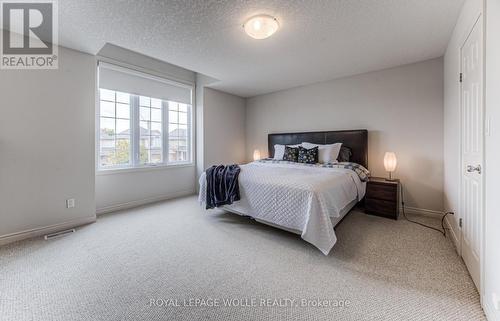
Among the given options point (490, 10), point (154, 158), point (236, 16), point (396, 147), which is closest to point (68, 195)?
point (154, 158)

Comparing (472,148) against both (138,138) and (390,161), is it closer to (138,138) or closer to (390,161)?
(390,161)

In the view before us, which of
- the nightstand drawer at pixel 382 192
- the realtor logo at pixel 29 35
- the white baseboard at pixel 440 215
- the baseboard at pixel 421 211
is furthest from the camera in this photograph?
the baseboard at pixel 421 211

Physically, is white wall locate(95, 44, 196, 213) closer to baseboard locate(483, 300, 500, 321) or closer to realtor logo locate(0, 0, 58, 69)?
realtor logo locate(0, 0, 58, 69)

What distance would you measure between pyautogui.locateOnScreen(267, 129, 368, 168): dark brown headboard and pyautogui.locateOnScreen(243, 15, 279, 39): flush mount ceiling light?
242 centimetres

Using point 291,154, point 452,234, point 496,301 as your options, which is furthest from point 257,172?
point 452,234

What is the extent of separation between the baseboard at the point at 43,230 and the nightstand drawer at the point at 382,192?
4.17 meters

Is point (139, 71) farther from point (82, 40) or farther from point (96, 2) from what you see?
point (96, 2)

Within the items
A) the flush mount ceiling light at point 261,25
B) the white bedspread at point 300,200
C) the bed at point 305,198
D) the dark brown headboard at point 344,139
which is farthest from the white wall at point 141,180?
the flush mount ceiling light at point 261,25

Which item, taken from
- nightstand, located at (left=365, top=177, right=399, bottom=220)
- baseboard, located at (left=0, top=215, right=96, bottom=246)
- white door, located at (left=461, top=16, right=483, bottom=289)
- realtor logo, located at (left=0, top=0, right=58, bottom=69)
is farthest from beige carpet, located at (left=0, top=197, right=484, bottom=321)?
realtor logo, located at (left=0, top=0, right=58, bottom=69)

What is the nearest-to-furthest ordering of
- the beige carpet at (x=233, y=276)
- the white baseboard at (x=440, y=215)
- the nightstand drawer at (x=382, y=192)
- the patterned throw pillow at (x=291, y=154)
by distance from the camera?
the beige carpet at (x=233, y=276) < the white baseboard at (x=440, y=215) < the nightstand drawer at (x=382, y=192) < the patterned throw pillow at (x=291, y=154)

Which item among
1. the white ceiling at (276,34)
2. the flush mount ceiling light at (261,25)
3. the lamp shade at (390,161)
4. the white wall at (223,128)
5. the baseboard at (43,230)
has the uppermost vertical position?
the white ceiling at (276,34)

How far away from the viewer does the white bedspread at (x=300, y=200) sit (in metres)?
2.02

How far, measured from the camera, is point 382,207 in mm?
3043

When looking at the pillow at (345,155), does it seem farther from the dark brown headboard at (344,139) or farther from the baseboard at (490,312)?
the baseboard at (490,312)
